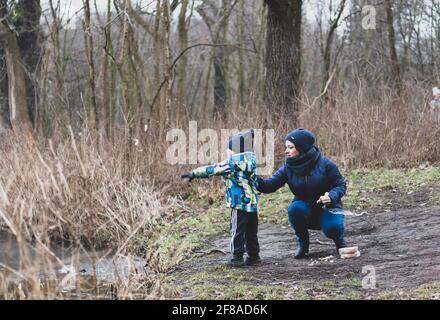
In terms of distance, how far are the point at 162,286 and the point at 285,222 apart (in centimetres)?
336

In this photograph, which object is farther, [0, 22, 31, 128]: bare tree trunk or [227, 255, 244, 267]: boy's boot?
[0, 22, 31, 128]: bare tree trunk

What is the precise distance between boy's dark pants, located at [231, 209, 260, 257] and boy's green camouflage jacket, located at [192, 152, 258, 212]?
8 cm

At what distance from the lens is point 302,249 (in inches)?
268

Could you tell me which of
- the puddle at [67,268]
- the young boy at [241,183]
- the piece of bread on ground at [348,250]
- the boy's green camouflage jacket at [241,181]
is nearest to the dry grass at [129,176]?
the puddle at [67,268]

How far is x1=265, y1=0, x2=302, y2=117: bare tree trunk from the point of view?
42.2 ft

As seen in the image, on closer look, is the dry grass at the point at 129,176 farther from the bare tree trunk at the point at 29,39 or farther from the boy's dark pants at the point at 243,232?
the bare tree trunk at the point at 29,39

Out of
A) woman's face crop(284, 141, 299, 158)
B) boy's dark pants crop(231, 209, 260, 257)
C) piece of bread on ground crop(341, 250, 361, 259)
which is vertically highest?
woman's face crop(284, 141, 299, 158)

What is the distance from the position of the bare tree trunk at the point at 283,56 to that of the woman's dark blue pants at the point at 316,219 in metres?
6.30

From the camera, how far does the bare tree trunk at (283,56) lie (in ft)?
42.2

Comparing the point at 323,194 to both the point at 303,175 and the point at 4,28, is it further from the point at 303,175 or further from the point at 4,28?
the point at 4,28

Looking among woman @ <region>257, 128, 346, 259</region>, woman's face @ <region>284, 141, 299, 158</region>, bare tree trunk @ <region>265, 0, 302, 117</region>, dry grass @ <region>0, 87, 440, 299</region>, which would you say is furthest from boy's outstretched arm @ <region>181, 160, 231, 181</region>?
bare tree trunk @ <region>265, 0, 302, 117</region>

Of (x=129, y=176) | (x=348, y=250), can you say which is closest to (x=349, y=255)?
(x=348, y=250)

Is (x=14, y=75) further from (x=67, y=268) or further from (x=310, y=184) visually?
(x=67, y=268)

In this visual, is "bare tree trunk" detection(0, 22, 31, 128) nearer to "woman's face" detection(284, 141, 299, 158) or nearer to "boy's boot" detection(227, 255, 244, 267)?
"boy's boot" detection(227, 255, 244, 267)
